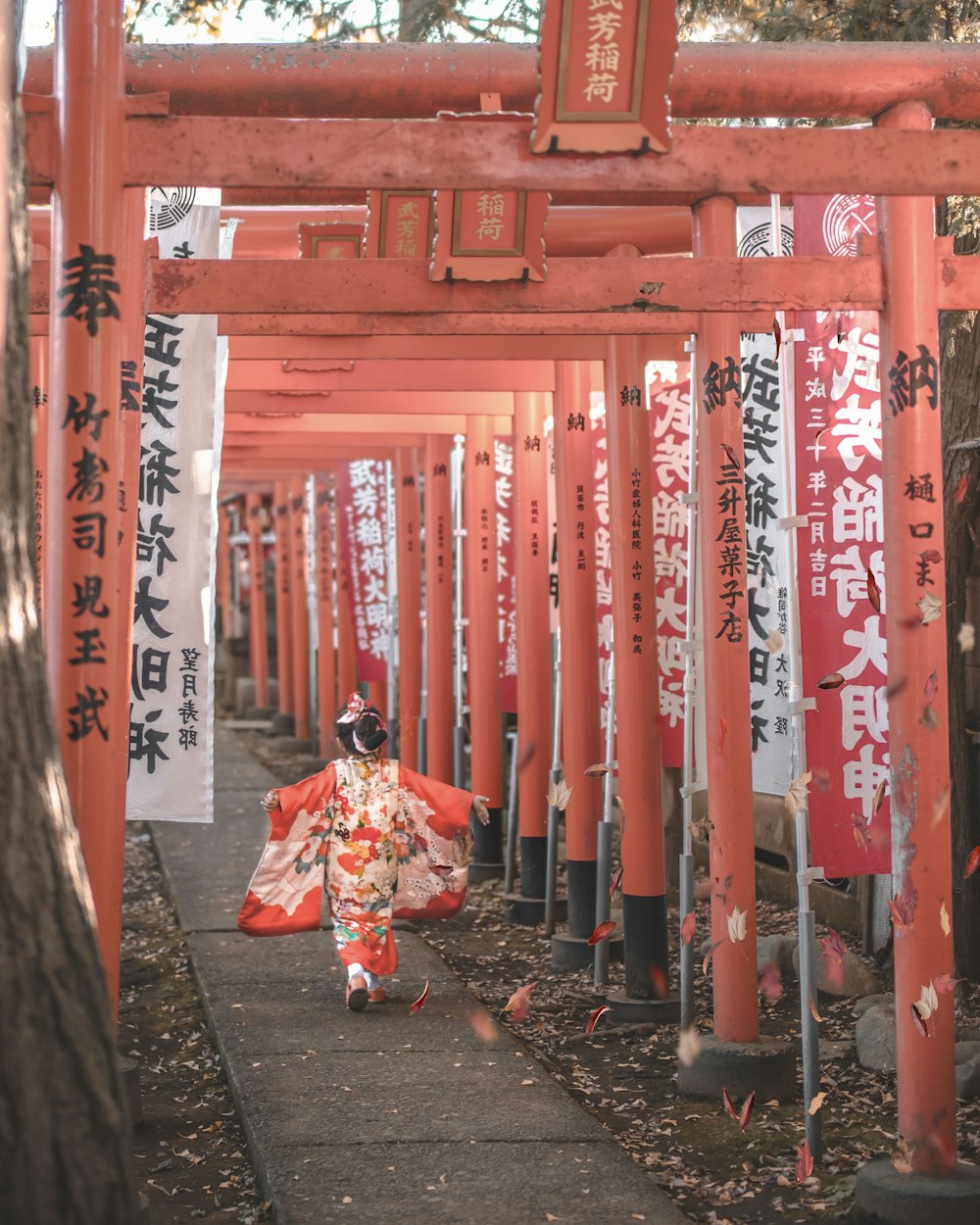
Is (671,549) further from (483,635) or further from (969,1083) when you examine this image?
(483,635)

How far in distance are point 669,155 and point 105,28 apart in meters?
1.79

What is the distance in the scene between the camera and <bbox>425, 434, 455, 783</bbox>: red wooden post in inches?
532

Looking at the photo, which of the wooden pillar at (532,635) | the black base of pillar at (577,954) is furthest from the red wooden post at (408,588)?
the black base of pillar at (577,954)

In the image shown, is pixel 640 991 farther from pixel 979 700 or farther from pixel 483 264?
pixel 483 264

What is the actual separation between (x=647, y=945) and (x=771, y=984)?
0.81 meters

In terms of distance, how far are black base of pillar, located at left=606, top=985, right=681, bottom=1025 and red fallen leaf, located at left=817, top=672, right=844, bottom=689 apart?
7.77ft

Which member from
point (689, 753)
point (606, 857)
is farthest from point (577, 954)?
point (689, 753)

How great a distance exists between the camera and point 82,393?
455 cm

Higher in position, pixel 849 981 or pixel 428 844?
pixel 428 844

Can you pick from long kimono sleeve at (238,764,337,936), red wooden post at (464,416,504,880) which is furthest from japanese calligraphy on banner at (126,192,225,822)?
red wooden post at (464,416,504,880)

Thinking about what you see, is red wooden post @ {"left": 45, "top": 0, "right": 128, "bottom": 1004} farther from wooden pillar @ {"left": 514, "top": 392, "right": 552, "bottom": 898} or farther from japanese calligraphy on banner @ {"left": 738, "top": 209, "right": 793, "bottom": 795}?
wooden pillar @ {"left": 514, "top": 392, "right": 552, "bottom": 898}

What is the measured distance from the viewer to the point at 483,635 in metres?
11.9

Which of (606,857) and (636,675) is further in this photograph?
(606,857)

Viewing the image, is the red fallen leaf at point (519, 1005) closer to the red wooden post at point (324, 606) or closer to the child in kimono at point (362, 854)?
the child in kimono at point (362, 854)
